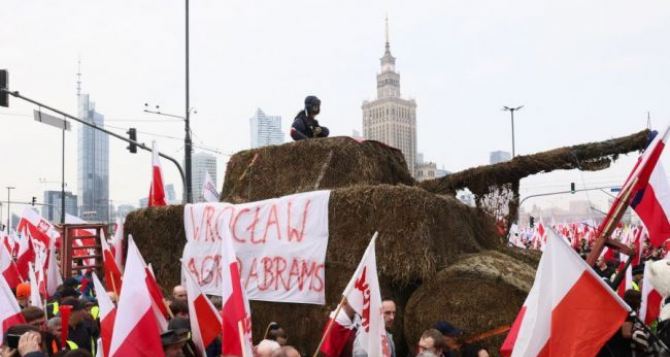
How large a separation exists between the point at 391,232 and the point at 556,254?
3421mm

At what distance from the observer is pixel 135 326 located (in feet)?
16.5

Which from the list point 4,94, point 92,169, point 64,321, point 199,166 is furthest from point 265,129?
point 92,169

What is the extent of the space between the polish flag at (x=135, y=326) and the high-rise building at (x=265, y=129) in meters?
26.9

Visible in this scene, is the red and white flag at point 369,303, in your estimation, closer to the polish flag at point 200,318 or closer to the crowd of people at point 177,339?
the crowd of people at point 177,339

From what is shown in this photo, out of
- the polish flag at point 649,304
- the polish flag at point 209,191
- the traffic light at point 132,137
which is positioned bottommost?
the polish flag at point 649,304

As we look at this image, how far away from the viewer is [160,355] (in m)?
5.05

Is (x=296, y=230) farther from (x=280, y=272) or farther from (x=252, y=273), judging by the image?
(x=252, y=273)

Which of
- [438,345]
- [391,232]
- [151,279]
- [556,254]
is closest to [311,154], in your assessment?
[391,232]

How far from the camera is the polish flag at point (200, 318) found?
5801mm

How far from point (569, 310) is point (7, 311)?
4992 millimetres

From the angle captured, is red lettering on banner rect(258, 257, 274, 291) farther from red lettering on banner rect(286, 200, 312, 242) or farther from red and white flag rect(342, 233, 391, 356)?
red and white flag rect(342, 233, 391, 356)

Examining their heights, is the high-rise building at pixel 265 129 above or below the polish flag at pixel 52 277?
above

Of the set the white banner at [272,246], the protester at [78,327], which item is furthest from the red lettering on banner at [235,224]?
the protester at [78,327]

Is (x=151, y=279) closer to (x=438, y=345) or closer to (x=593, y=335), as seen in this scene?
(x=438, y=345)
